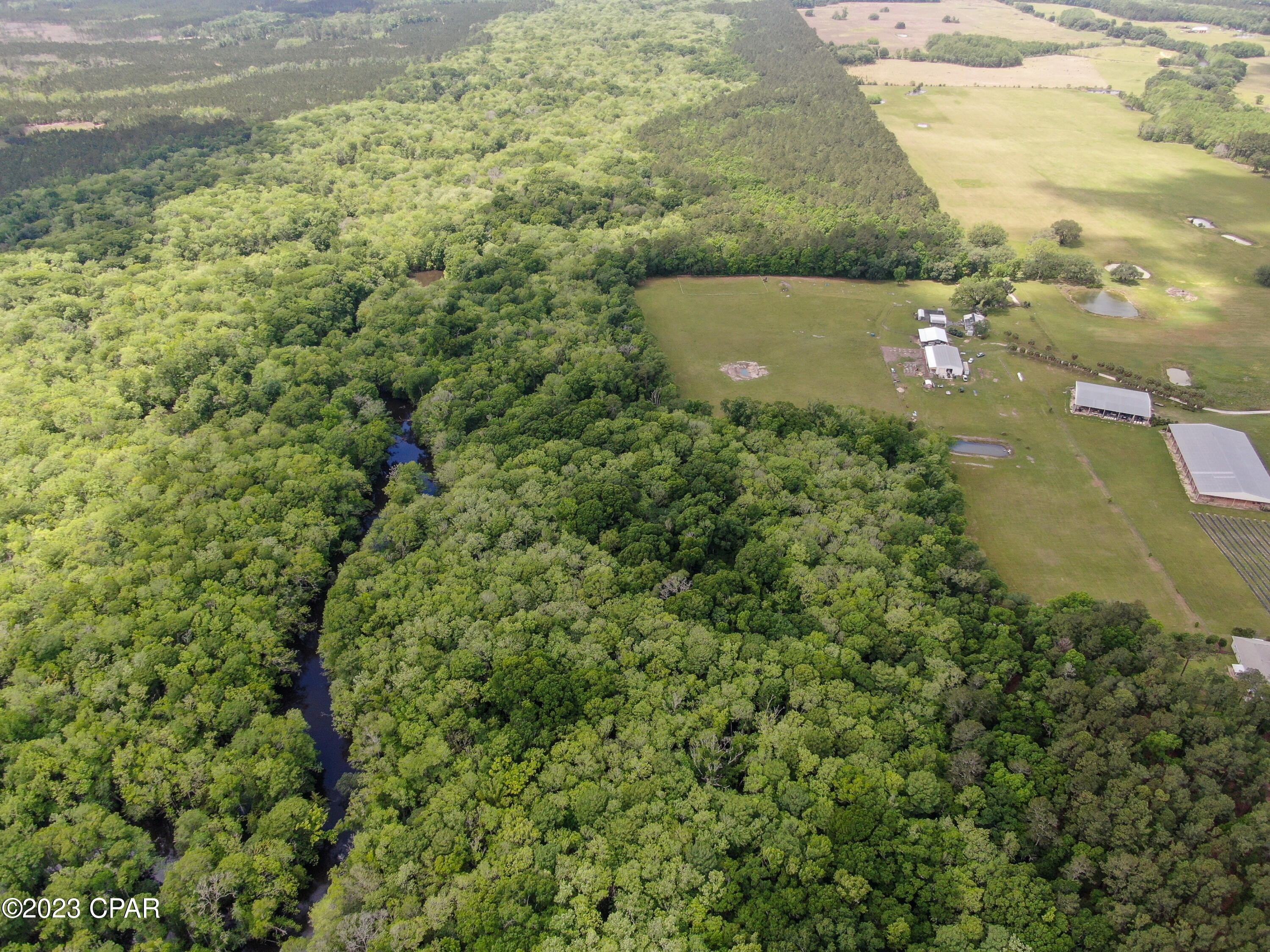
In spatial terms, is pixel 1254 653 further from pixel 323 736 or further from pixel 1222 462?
pixel 323 736

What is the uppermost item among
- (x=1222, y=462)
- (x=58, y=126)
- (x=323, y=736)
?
(x=58, y=126)

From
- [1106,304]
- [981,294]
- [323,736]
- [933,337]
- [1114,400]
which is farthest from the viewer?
[1106,304]

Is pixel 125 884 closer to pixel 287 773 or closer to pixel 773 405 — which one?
pixel 287 773

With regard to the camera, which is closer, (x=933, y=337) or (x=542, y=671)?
(x=542, y=671)

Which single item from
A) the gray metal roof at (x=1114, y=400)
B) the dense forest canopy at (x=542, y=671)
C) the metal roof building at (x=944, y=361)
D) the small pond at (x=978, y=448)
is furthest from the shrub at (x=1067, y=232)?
the dense forest canopy at (x=542, y=671)

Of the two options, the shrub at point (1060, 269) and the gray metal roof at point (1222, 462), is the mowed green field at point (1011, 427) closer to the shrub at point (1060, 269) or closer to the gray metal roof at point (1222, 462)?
the gray metal roof at point (1222, 462)

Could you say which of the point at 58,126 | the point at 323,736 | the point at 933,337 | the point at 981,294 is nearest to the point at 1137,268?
the point at 981,294

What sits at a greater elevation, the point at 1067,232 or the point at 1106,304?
the point at 1067,232
